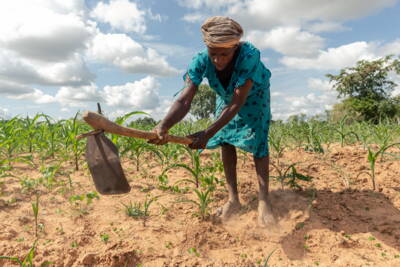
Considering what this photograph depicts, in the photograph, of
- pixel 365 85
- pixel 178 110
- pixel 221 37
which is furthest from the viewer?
pixel 365 85

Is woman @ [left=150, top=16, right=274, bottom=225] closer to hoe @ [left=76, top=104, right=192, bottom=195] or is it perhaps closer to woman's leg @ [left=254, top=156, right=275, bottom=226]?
woman's leg @ [left=254, top=156, right=275, bottom=226]

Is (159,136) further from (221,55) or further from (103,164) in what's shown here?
(221,55)

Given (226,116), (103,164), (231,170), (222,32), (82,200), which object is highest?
(222,32)

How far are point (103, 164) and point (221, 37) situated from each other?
1.11 meters

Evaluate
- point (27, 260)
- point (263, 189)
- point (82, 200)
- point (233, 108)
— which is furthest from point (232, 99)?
point (27, 260)

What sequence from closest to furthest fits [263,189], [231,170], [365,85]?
[263,189] → [231,170] → [365,85]

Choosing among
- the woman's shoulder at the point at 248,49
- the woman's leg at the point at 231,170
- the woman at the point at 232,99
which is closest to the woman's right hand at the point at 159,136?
the woman at the point at 232,99

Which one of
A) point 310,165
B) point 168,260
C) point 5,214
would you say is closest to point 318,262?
point 168,260

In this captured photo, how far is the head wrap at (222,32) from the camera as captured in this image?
1.95 metres

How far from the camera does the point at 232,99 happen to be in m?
2.13

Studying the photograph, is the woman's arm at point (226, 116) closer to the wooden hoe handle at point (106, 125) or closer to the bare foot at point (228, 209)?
the wooden hoe handle at point (106, 125)

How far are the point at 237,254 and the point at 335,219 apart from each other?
0.96m

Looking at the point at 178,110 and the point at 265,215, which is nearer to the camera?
the point at 178,110

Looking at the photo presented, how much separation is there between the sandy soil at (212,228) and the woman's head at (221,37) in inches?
49.5
